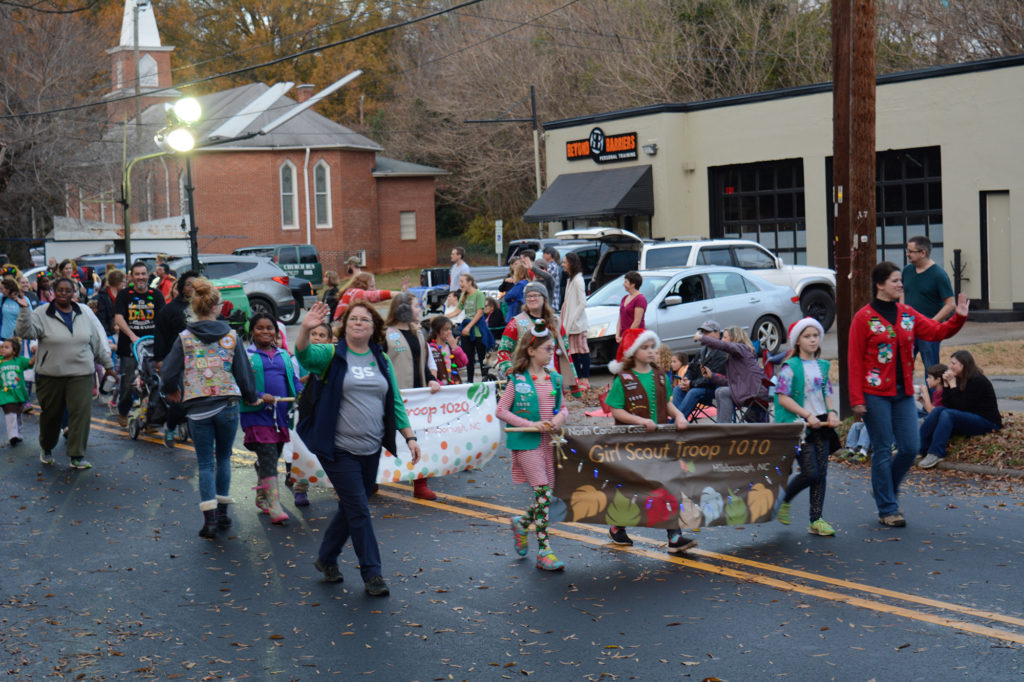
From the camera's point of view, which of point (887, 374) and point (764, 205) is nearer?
point (887, 374)

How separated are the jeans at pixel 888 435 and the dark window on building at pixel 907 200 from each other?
1765 centimetres

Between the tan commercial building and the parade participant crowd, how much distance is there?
1338 centimetres

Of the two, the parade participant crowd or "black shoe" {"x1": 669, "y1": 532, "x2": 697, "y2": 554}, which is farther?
"black shoe" {"x1": 669, "y1": 532, "x2": 697, "y2": 554}

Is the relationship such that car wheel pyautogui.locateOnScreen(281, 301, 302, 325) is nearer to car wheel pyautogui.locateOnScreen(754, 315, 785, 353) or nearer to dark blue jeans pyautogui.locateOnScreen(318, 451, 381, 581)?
car wheel pyautogui.locateOnScreen(754, 315, 785, 353)

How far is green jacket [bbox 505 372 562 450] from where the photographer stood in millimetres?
7695

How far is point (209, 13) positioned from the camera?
69.8 metres

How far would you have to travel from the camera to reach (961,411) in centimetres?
1094

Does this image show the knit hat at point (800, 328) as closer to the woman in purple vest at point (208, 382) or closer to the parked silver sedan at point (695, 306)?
the woman in purple vest at point (208, 382)

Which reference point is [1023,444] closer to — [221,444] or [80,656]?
[221,444]

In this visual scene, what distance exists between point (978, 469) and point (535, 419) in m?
4.82

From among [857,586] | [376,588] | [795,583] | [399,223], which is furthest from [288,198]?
[857,586]

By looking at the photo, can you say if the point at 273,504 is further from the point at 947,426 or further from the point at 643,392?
the point at 947,426

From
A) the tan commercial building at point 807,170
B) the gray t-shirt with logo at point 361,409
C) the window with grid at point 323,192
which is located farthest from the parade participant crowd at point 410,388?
the window with grid at point 323,192

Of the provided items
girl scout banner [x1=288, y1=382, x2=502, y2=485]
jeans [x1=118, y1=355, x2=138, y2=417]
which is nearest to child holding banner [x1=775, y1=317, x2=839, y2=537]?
girl scout banner [x1=288, y1=382, x2=502, y2=485]
